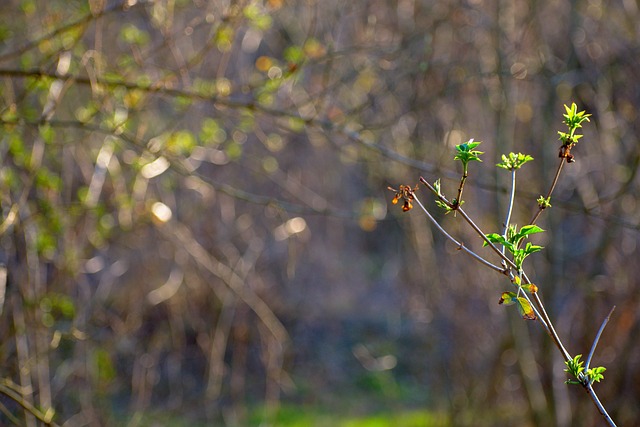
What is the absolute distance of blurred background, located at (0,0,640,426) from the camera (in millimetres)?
4234

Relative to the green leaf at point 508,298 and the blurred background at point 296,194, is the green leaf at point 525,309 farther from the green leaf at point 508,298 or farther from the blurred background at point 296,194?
the blurred background at point 296,194

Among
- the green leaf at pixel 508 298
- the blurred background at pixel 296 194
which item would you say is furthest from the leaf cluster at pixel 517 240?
the blurred background at pixel 296 194

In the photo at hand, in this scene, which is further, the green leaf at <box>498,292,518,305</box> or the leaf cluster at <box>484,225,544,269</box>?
the green leaf at <box>498,292,518,305</box>

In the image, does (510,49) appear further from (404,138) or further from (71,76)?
(71,76)

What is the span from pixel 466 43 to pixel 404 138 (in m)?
0.91

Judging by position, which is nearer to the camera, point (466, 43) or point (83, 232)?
point (83, 232)

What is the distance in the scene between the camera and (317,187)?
10828 mm

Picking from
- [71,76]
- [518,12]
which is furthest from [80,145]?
[518,12]

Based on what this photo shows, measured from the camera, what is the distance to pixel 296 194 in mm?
6777

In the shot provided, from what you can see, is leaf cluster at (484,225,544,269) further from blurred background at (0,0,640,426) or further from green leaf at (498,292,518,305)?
blurred background at (0,0,640,426)

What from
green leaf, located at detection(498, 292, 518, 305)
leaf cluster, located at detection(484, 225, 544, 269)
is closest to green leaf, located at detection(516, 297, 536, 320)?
green leaf, located at detection(498, 292, 518, 305)

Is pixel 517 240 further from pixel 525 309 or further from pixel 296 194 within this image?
pixel 296 194

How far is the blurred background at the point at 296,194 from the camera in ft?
13.9

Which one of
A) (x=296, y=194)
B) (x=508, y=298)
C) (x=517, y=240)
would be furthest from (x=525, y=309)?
(x=296, y=194)
